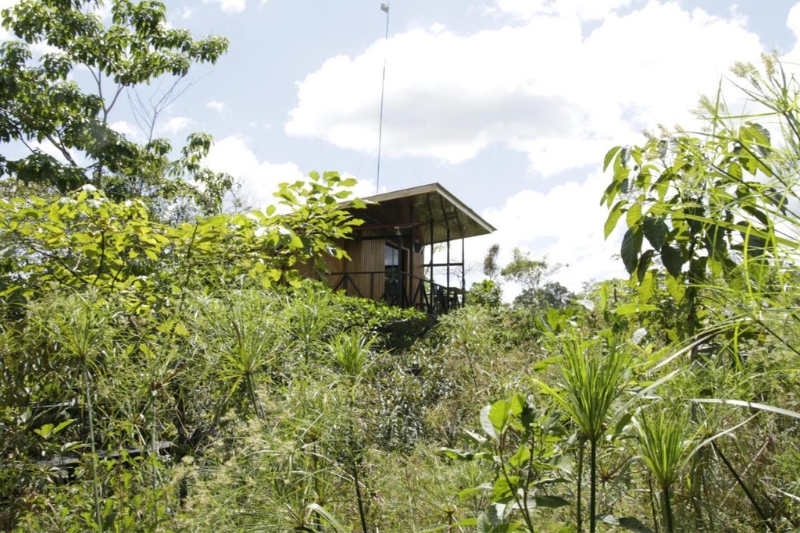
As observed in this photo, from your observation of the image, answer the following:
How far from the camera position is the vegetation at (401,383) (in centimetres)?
121

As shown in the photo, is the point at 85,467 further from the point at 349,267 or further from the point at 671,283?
the point at 349,267

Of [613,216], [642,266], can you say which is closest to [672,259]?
[642,266]

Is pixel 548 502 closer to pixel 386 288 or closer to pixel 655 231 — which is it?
pixel 655 231

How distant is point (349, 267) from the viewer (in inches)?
744

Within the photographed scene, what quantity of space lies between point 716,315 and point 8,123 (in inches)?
536

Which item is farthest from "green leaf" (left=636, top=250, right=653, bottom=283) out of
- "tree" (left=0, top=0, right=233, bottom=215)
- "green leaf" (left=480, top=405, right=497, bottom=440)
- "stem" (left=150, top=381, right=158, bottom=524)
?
"tree" (left=0, top=0, right=233, bottom=215)

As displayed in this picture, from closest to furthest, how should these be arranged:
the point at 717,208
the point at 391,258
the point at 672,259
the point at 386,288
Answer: the point at 717,208 < the point at 672,259 < the point at 386,288 < the point at 391,258

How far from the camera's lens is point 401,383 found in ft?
14.0

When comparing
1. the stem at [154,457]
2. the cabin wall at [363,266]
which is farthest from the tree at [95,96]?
the stem at [154,457]

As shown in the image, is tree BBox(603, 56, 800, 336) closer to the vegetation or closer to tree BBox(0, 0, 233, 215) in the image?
the vegetation

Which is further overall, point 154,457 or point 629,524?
point 154,457

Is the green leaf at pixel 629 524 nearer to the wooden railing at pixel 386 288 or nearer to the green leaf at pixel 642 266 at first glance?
the green leaf at pixel 642 266

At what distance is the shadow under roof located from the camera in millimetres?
16094

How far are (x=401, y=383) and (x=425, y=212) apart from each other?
49.0 feet
